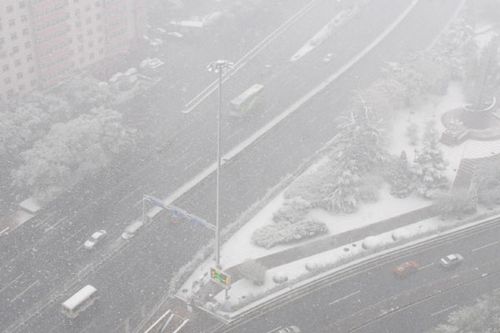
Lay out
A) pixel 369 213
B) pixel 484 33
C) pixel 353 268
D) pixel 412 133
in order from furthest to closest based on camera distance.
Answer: pixel 484 33, pixel 412 133, pixel 369 213, pixel 353 268

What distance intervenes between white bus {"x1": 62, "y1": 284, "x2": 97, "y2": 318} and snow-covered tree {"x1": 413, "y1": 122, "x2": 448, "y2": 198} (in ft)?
124

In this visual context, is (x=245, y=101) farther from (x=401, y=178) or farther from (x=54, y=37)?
(x=54, y=37)

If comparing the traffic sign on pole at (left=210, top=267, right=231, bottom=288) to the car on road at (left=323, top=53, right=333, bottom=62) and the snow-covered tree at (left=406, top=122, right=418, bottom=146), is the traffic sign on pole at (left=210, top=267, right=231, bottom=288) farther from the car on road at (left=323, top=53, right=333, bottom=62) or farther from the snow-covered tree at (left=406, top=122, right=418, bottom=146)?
the car on road at (left=323, top=53, right=333, bottom=62)

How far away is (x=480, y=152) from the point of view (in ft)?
275

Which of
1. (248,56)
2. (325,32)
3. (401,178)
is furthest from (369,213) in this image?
(325,32)

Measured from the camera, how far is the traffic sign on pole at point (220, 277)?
56.9 metres

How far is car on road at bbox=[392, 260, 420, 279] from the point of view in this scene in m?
62.9

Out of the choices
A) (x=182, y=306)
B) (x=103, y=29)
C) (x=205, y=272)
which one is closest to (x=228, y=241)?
(x=205, y=272)

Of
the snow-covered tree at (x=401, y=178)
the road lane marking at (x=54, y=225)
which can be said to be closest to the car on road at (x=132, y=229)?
the road lane marking at (x=54, y=225)

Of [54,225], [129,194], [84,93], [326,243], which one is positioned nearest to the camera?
[326,243]

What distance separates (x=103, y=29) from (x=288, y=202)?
42955 millimetres

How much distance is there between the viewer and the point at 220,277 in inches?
2253

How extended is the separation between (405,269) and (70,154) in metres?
38.1

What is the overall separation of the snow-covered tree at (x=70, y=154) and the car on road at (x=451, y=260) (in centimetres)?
3855
